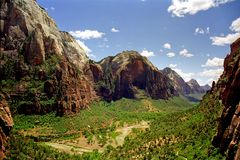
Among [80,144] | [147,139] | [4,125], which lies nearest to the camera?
[4,125]

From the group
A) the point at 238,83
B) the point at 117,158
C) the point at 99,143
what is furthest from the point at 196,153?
the point at 99,143

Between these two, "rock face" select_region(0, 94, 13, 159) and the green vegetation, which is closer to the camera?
"rock face" select_region(0, 94, 13, 159)

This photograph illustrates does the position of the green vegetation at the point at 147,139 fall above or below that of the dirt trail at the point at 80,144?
above

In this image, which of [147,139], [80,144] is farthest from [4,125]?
[80,144]

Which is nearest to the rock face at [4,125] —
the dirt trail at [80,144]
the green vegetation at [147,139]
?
the green vegetation at [147,139]

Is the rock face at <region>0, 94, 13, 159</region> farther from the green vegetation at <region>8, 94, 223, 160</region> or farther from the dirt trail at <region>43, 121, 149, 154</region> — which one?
the dirt trail at <region>43, 121, 149, 154</region>

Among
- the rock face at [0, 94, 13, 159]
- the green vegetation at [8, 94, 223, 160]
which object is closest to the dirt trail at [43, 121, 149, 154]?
the green vegetation at [8, 94, 223, 160]

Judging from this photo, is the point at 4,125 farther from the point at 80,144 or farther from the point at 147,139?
the point at 80,144

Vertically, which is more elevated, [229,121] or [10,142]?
[229,121]

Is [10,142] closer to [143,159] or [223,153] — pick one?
[143,159]

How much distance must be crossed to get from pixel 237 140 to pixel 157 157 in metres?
48.1

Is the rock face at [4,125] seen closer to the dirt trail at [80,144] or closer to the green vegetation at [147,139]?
the green vegetation at [147,139]

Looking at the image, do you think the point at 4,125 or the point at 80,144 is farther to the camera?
the point at 80,144

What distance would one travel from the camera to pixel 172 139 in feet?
465
